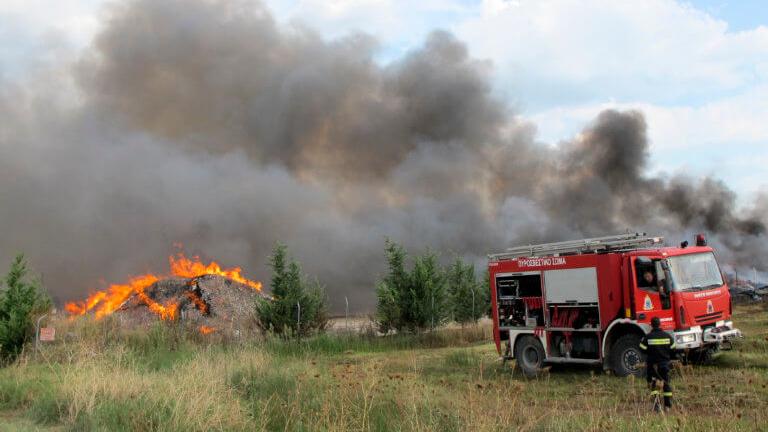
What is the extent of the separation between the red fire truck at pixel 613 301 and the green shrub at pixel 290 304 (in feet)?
37.3

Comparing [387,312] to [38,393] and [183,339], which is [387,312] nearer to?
[183,339]

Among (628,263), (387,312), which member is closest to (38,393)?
(628,263)

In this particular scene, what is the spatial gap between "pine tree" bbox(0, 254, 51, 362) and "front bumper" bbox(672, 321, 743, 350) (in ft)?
55.7

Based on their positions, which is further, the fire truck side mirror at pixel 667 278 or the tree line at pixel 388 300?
the tree line at pixel 388 300

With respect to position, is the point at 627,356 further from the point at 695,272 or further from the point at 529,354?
the point at 529,354

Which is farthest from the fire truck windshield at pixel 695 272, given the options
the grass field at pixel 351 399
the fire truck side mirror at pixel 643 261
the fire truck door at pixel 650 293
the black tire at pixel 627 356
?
the grass field at pixel 351 399

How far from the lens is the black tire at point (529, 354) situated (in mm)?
14578

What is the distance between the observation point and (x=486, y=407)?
25.2ft

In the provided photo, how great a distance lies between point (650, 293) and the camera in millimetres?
12898

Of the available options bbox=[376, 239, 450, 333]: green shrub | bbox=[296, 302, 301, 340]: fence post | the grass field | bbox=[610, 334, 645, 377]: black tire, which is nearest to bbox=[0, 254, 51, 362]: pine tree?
the grass field

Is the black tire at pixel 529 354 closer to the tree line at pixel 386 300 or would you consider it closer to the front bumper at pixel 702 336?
the front bumper at pixel 702 336

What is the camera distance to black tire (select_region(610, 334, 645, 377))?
41.5 feet

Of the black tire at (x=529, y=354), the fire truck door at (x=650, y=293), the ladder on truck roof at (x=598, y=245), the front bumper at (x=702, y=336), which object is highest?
the ladder on truck roof at (x=598, y=245)

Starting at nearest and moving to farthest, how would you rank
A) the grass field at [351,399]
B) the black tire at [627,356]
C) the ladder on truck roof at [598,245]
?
1. the grass field at [351,399]
2. the black tire at [627,356]
3. the ladder on truck roof at [598,245]
